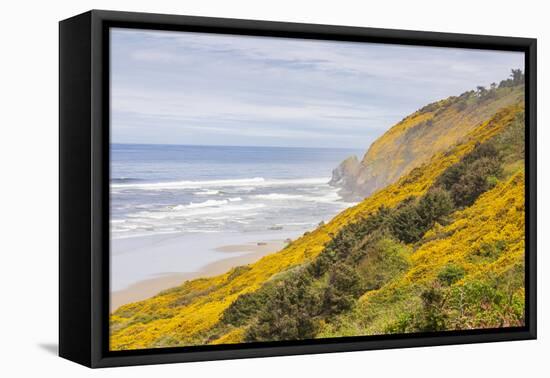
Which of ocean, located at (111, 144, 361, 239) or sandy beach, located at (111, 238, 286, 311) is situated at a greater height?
ocean, located at (111, 144, 361, 239)

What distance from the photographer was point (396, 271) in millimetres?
12023

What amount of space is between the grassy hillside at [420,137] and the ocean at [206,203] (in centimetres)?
18

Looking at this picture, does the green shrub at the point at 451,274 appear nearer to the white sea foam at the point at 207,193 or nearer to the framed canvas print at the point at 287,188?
the framed canvas print at the point at 287,188

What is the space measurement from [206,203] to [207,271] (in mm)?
556

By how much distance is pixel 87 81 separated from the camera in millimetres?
10656

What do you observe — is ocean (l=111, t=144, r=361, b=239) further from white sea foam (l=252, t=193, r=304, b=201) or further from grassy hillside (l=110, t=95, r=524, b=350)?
grassy hillside (l=110, t=95, r=524, b=350)

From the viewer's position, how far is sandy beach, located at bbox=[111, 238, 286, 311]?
10827mm

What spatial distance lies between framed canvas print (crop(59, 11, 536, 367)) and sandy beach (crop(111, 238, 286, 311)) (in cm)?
2

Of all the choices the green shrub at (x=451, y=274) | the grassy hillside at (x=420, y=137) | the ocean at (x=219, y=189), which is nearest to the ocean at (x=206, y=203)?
the ocean at (x=219, y=189)

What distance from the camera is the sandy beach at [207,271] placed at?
10.8m

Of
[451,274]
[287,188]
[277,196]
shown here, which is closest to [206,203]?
[277,196]

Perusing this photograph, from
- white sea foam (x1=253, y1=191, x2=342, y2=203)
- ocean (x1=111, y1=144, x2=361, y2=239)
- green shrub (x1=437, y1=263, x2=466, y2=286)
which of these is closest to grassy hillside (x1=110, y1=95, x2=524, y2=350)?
green shrub (x1=437, y1=263, x2=466, y2=286)

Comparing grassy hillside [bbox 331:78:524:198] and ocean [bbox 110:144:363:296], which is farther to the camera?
grassy hillside [bbox 331:78:524:198]

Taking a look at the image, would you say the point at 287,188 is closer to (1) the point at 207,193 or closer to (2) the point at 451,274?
(1) the point at 207,193
